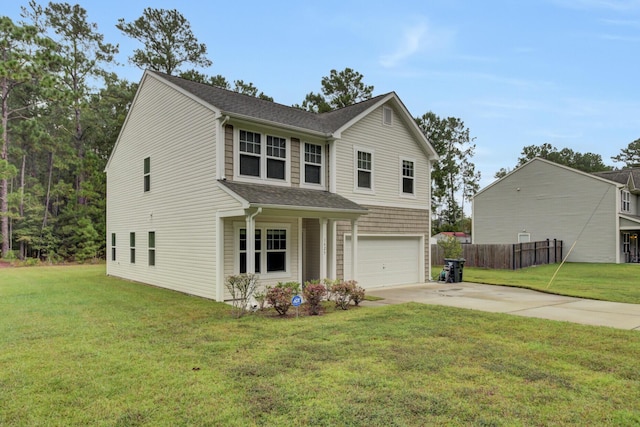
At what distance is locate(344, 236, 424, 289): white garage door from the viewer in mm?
13797

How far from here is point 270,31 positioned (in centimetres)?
1856

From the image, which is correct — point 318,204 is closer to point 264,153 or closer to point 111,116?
point 264,153

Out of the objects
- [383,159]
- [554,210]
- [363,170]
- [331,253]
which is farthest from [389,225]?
[554,210]

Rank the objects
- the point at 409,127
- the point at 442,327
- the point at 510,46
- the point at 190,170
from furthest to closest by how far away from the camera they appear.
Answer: the point at 510,46 < the point at 409,127 < the point at 190,170 < the point at 442,327

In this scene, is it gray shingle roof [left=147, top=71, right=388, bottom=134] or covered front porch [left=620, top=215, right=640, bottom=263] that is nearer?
gray shingle roof [left=147, top=71, right=388, bottom=134]

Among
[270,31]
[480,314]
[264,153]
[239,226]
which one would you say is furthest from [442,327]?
[270,31]

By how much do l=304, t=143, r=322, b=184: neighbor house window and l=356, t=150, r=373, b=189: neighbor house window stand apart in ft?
5.06

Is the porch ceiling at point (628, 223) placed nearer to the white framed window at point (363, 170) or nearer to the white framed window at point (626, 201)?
the white framed window at point (626, 201)

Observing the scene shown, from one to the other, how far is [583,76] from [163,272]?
19.1 metres

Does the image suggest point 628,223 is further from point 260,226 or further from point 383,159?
point 260,226

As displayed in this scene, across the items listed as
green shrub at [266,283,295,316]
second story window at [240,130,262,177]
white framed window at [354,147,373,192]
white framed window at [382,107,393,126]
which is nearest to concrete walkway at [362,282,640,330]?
green shrub at [266,283,295,316]

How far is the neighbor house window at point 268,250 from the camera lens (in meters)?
11.1

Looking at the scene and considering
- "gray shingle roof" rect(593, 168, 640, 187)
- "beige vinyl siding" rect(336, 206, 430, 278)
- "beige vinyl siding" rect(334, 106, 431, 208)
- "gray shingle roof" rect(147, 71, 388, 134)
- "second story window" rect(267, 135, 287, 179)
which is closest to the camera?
"gray shingle roof" rect(147, 71, 388, 134)

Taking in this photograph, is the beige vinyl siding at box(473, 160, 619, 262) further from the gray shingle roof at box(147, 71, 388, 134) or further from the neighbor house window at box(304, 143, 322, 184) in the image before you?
the neighbor house window at box(304, 143, 322, 184)
